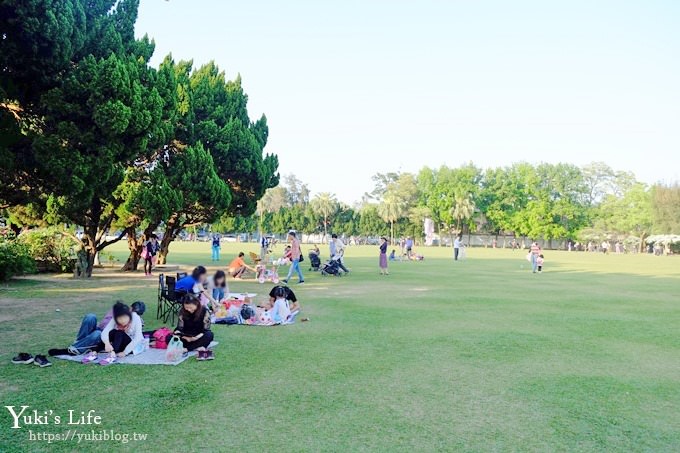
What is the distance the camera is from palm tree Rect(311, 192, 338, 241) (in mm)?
91500

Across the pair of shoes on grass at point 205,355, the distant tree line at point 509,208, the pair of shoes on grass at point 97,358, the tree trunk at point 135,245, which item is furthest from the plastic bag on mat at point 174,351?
the distant tree line at point 509,208

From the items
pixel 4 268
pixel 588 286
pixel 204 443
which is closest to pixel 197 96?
pixel 4 268

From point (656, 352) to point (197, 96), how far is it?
68.6ft

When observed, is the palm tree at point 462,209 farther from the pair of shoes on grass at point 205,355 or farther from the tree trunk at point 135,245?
the pair of shoes on grass at point 205,355

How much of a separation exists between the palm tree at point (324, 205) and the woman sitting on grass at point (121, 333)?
83.6 m

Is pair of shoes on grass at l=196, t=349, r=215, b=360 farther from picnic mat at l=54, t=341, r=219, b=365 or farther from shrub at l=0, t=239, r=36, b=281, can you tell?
shrub at l=0, t=239, r=36, b=281

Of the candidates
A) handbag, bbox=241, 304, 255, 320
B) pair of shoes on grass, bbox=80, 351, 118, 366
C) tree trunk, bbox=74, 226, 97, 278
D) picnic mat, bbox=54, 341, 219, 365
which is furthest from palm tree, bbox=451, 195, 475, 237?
pair of shoes on grass, bbox=80, 351, 118, 366

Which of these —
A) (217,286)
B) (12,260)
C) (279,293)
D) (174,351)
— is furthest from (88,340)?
(12,260)

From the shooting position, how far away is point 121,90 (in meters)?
14.4

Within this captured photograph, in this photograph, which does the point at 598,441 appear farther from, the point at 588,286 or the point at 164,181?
the point at 164,181

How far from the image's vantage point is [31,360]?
7.10 m

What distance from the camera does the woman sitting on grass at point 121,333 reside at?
24.4ft

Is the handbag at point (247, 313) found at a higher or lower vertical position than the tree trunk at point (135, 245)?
lower

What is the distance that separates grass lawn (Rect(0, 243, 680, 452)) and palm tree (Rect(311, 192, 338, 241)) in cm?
7920
